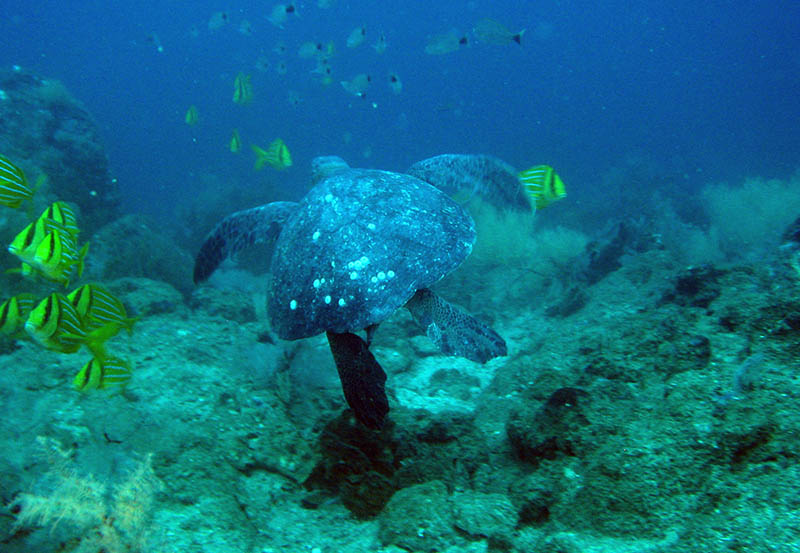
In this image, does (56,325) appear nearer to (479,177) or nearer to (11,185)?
(11,185)

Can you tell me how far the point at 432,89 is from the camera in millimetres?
77875

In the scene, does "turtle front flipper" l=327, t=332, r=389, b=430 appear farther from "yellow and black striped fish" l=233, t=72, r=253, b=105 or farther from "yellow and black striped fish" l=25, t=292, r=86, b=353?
"yellow and black striped fish" l=233, t=72, r=253, b=105

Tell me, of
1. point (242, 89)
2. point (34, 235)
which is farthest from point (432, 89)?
point (34, 235)

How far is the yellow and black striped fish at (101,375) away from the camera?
9.23 ft

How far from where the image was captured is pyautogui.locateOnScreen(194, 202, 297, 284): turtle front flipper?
4312 mm

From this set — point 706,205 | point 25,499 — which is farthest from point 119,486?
point 706,205

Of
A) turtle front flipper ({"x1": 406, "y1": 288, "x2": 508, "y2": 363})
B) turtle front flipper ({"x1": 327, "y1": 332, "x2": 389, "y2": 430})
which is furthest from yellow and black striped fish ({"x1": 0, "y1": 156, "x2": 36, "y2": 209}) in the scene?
turtle front flipper ({"x1": 406, "y1": 288, "x2": 508, "y2": 363})

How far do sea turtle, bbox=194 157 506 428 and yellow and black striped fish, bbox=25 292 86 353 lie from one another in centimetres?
139

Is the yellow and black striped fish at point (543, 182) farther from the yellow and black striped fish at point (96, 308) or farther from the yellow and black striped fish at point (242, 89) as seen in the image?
the yellow and black striped fish at point (242, 89)

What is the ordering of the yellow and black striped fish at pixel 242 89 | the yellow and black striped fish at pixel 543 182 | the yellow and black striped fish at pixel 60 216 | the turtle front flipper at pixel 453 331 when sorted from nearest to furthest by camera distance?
the turtle front flipper at pixel 453 331 < the yellow and black striped fish at pixel 60 216 < the yellow and black striped fish at pixel 543 182 < the yellow and black striped fish at pixel 242 89

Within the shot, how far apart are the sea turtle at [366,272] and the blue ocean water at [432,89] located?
1244 centimetres

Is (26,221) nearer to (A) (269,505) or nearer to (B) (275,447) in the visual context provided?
(B) (275,447)

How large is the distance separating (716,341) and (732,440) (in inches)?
50.7

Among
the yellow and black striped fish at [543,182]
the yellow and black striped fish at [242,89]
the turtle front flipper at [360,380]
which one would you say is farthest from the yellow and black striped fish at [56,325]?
the yellow and black striped fish at [242,89]
